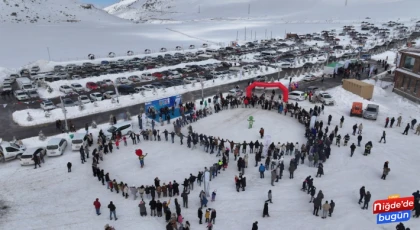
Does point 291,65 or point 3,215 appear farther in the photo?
point 291,65

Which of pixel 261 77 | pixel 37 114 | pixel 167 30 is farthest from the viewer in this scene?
pixel 167 30

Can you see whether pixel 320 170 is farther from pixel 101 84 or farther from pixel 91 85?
pixel 101 84

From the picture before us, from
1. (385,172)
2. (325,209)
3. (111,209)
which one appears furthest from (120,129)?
(385,172)

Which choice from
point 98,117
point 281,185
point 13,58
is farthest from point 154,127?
point 13,58

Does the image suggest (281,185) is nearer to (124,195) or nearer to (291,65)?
(124,195)

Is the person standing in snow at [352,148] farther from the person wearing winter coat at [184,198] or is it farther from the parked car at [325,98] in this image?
the parked car at [325,98]

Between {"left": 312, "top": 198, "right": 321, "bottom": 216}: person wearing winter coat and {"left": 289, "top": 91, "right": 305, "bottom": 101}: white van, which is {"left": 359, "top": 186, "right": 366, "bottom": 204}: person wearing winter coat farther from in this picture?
{"left": 289, "top": 91, "right": 305, "bottom": 101}: white van

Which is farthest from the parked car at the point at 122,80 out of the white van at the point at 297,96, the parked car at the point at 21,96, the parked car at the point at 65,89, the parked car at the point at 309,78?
the parked car at the point at 309,78
